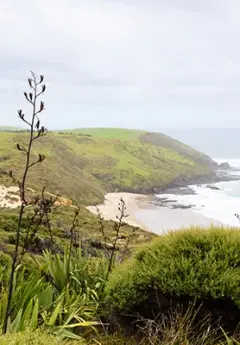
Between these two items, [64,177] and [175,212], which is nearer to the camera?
[175,212]

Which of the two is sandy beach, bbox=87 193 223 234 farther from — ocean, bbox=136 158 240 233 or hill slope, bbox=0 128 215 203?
hill slope, bbox=0 128 215 203

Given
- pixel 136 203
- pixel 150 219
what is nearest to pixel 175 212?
pixel 150 219

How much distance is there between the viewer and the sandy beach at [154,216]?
118 ft

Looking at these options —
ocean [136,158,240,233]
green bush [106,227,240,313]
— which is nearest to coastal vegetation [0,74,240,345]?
green bush [106,227,240,313]

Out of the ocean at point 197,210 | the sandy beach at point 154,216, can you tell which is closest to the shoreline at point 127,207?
the sandy beach at point 154,216

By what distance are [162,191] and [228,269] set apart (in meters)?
58.4

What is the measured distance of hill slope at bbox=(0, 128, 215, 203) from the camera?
164ft

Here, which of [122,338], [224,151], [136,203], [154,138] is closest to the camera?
[122,338]

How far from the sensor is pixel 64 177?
52.4 metres

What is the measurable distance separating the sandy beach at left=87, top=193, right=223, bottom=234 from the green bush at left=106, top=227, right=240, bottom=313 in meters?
26.3

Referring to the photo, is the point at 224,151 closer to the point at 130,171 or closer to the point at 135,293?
the point at 130,171

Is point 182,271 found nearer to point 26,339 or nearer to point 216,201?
point 26,339

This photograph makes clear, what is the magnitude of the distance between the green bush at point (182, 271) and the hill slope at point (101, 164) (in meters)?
33.7

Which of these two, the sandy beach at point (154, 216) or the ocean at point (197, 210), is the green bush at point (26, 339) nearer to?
the ocean at point (197, 210)
